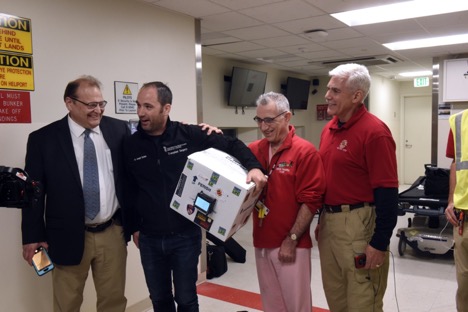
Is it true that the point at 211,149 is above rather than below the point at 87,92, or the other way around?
below

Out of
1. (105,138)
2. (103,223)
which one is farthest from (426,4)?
(103,223)

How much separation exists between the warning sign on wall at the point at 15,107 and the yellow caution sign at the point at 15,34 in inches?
9.8

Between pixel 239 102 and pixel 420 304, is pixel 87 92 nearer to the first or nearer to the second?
pixel 420 304

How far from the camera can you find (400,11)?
3670 mm

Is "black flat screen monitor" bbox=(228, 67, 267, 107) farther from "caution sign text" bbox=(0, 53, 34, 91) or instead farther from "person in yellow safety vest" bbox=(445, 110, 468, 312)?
"person in yellow safety vest" bbox=(445, 110, 468, 312)

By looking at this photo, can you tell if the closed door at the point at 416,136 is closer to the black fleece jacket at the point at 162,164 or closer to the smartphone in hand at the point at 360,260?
the smartphone in hand at the point at 360,260

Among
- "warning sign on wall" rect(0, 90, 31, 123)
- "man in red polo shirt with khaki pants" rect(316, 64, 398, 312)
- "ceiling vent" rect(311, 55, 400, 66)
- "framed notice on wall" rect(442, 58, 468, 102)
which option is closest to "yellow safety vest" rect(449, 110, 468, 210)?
"man in red polo shirt with khaki pants" rect(316, 64, 398, 312)

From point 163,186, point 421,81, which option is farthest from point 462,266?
point 421,81

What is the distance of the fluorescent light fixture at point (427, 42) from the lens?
4945 millimetres

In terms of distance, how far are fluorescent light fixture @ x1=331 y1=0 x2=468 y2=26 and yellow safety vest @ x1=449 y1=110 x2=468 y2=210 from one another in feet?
5.20

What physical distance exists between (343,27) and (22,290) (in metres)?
3.64

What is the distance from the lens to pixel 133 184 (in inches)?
82.9

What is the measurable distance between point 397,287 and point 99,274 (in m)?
2.68

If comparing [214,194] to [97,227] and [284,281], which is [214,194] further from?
[97,227]
